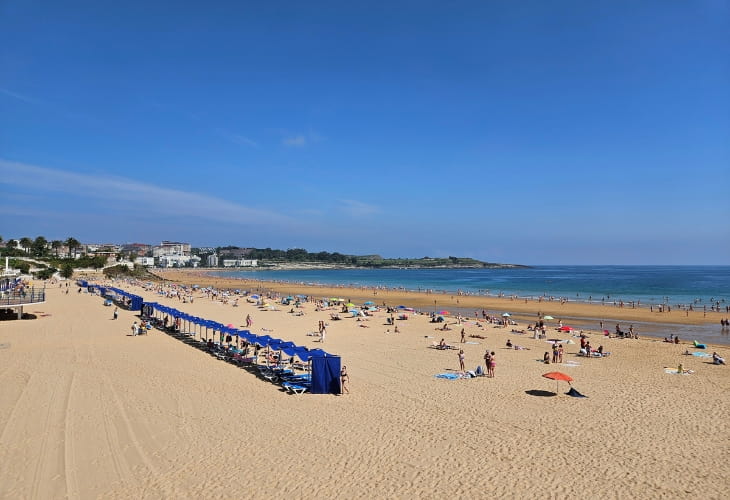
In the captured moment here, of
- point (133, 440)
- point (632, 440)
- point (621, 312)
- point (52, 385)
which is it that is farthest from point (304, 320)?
point (621, 312)

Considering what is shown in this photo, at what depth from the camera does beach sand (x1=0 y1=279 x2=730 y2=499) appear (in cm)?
742

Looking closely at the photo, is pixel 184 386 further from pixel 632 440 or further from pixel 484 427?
pixel 632 440

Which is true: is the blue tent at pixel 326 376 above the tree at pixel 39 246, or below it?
below

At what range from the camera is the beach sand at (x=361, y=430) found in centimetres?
742

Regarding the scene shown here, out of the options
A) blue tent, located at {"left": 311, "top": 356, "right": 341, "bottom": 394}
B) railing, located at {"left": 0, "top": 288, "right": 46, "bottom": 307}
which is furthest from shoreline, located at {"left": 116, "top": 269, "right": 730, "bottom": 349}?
railing, located at {"left": 0, "top": 288, "right": 46, "bottom": 307}

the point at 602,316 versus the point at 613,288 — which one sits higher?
the point at 613,288

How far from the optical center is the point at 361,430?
986 centimetres

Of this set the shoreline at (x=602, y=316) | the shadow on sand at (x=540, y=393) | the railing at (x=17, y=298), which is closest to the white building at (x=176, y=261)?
the shoreline at (x=602, y=316)

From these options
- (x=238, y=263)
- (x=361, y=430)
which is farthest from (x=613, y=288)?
(x=238, y=263)

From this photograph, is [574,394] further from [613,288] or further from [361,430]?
[613,288]

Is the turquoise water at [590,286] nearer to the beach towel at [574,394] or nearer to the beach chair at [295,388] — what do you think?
the beach towel at [574,394]

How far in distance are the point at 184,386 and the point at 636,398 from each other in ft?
41.8

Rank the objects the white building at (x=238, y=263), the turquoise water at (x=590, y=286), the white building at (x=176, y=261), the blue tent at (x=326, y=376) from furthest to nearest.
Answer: the white building at (x=238, y=263)
the white building at (x=176, y=261)
the turquoise water at (x=590, y=286)
the blue tent at (x=326, y=376)

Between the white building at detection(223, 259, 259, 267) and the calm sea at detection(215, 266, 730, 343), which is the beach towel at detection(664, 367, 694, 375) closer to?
the calm sea at detection(215, 266, 730, 343)
